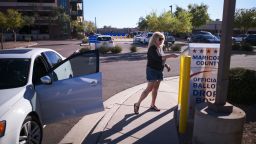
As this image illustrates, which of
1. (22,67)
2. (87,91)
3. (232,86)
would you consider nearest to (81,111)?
(87,91)

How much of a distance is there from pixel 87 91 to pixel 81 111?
36 cm

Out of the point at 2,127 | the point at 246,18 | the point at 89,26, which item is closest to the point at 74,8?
the point at 89,26

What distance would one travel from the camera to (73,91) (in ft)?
17.8

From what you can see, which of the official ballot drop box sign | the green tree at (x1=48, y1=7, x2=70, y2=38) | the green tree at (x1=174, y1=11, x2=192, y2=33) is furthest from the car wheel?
the green tree at (x1=48, y1=7, x2=70, y2=38)

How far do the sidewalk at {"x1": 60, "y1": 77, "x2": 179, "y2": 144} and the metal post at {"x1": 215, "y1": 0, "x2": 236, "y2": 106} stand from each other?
1.25m

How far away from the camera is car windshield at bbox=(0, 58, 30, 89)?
16.7ft

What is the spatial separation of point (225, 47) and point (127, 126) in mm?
2484

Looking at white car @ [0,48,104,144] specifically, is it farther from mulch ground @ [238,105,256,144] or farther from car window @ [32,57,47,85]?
mulch ground @ [238,105,256,144]

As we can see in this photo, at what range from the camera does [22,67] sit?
546 centimetres

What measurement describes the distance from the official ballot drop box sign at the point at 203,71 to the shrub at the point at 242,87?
0.98 metres

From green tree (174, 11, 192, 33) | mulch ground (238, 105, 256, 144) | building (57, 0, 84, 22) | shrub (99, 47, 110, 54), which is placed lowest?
mulch ground (238, 105, 256, 144)

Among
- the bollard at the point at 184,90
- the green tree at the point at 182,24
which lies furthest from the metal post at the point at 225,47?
the green tree at the point at 182,24

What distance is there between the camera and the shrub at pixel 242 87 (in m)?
7.00

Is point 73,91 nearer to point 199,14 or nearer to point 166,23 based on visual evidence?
point 166,23
